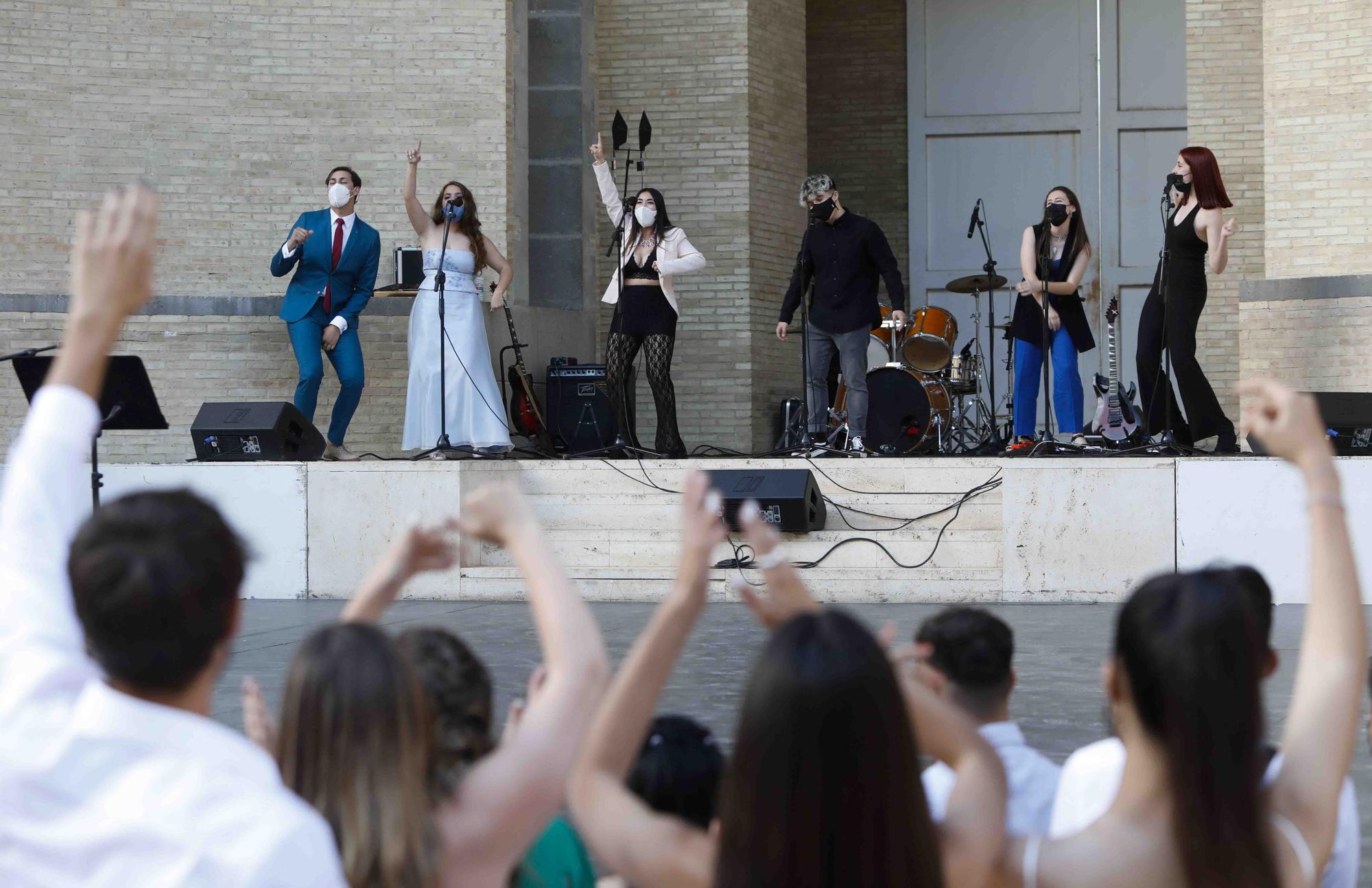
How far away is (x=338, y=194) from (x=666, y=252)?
230 cm

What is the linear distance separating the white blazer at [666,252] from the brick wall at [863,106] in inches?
272

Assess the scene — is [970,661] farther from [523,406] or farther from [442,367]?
[523,406]

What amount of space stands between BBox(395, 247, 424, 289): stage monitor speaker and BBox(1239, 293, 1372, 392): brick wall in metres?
6.15

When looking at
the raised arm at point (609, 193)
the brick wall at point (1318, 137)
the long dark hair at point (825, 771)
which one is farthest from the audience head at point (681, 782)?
the brick wall at point (1318, 137)

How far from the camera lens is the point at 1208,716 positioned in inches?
65.1

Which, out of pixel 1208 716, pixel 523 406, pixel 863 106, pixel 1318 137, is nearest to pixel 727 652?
pixel 1208 716

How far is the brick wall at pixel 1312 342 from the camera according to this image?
1023 centimetres

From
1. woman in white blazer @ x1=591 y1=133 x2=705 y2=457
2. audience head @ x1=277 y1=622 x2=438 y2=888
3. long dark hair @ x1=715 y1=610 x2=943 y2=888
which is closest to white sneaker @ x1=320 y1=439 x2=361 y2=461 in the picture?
woman in white blazer @ x1=591 y1=133 x2=705 y2=457

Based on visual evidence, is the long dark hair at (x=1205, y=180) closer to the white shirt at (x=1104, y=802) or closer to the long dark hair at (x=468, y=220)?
the long dark hair at (x=468, y=220)

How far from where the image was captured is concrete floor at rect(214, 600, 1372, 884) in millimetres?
5211

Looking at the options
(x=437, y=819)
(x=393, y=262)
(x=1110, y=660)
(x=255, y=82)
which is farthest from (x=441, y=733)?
(x=255, y=82)

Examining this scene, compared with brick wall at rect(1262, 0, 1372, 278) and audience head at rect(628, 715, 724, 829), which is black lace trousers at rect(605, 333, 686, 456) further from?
audience head at rect(628, 715, 724, 829)

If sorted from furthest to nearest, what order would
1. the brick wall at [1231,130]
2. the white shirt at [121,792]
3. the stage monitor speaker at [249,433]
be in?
the brick wall at [1231,130], the stage monitor speaker at [249,433], the white shirt at [121,792]

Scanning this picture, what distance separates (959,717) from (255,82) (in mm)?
11718
